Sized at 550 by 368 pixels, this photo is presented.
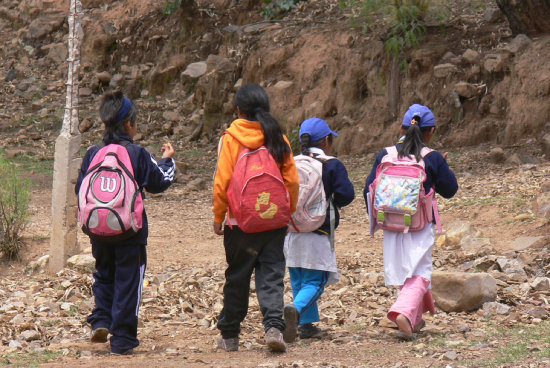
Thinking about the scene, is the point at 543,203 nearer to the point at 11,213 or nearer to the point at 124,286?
the point at 124,286

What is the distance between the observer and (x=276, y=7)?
49.4ft

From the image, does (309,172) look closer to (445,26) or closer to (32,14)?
(445,26)

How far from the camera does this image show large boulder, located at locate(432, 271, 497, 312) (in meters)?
5.64

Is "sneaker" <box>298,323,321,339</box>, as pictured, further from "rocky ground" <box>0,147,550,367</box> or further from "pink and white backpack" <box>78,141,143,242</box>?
"pink and white backpack" <box>78,141,143,242</box>

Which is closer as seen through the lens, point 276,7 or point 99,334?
point 99,334

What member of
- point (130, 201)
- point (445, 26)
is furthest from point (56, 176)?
point (445, 26)

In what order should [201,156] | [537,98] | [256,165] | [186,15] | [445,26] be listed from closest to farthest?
[256,165], [537,98], [445,26], [201,156], [186,15]

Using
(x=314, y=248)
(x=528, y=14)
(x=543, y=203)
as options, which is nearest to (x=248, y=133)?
(x=314, y=248)

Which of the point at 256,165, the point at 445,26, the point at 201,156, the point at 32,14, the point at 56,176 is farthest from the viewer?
the point at 32,14

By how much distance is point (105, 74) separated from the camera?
16766 mm

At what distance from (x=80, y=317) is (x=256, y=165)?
7.00ft

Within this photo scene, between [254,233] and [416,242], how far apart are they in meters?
1.05

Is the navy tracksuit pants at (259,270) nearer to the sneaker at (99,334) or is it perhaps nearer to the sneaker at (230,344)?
the sneaker at (230,344)

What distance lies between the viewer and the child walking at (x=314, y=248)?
5074 millimetres
